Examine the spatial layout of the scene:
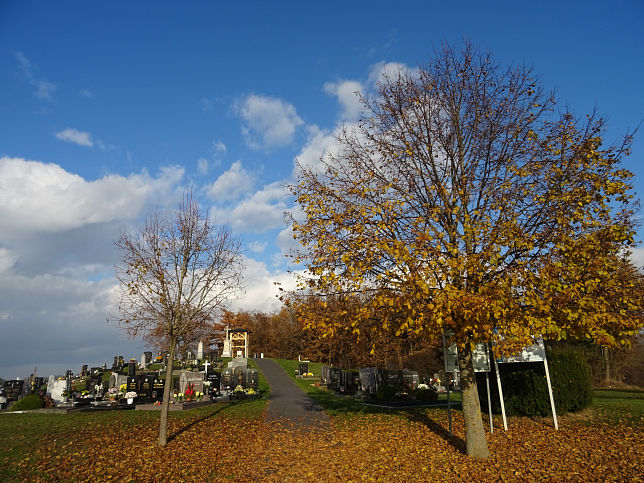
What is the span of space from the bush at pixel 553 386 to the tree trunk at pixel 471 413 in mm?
4160

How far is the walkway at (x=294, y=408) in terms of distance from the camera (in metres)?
13.9

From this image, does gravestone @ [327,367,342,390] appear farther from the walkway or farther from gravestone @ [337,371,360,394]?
the walkway

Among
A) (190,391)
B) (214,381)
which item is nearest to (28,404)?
(190,391)

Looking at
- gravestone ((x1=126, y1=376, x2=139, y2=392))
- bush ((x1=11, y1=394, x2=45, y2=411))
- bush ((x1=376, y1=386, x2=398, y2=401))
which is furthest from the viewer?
gravestone ((x1=126, y1=376, x2=139, y2=392))

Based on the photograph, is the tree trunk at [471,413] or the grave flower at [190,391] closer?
the tree trunk at [471,413]

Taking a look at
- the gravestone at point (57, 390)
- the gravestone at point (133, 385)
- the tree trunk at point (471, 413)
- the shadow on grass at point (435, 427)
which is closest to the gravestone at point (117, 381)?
the gravestone at point (57, 390)

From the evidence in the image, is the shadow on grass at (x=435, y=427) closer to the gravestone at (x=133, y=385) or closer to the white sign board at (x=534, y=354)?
the white sign board at (x=534, y=354)

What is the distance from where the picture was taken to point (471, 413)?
29.1 feet

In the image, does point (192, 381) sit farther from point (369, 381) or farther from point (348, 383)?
point (369, 381)

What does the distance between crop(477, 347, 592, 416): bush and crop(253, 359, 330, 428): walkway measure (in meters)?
5.87

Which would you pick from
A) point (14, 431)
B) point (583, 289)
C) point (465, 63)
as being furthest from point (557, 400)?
point (14, 431)

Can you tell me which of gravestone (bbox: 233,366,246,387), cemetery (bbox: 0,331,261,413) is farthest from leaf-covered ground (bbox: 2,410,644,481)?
gravestone (bbox: 233,366,246,387)

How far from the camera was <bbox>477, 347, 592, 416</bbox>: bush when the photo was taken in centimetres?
1201

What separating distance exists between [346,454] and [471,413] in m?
2.97
